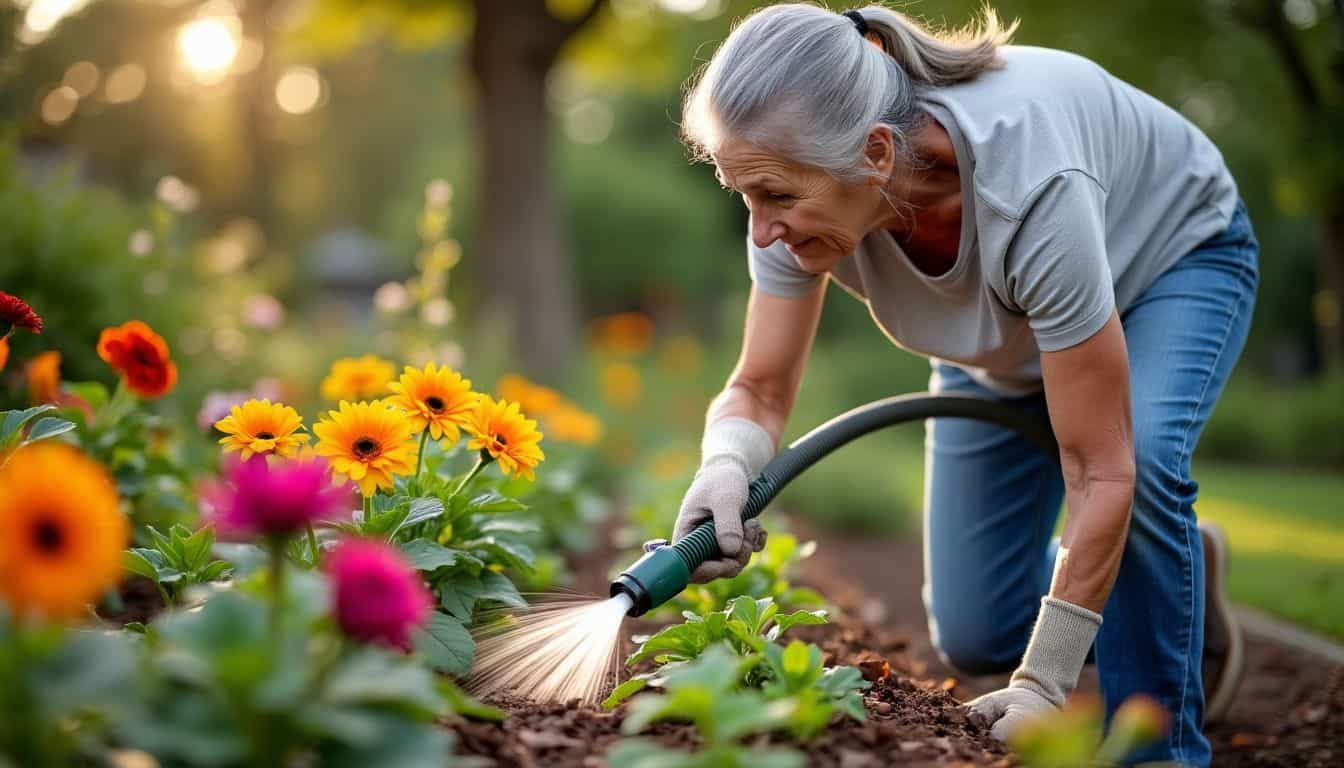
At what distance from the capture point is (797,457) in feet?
7.61

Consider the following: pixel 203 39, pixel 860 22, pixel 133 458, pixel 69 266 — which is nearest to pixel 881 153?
pixel 860 22

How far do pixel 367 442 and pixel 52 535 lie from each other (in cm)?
81

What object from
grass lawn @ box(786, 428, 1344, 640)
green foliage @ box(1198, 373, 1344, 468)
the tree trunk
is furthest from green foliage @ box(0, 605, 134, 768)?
green foliage @ box(1198, 373, 1344, 468)

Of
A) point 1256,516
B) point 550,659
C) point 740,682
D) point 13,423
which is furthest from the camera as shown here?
point 1256,516

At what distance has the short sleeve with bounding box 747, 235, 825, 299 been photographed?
2525 mm

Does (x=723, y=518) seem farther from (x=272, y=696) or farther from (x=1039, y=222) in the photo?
(x=272, y=696)

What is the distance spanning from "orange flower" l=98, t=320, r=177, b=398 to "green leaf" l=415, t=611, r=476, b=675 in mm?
954

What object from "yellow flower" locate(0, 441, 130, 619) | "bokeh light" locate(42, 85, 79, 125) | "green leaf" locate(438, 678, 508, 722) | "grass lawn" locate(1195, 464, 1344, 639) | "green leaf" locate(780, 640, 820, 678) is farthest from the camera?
"bokeh light" locate(42, 85, 79, 125)

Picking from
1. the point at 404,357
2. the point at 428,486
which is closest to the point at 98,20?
the point at 404,357

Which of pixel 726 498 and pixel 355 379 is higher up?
pixel 355 379

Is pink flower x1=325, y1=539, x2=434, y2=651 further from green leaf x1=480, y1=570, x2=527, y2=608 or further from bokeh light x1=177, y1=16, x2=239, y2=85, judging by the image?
bokeh light x1=177, y1=16, x2=239, y2=85

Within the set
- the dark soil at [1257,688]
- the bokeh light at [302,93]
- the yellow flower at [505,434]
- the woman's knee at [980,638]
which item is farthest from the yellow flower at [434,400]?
the bokeh light at [302,93]

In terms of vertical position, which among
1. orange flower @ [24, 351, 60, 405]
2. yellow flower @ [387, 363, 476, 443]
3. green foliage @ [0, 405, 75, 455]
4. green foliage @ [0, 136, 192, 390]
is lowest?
yellow flower @ [387, 363, 476, 443]

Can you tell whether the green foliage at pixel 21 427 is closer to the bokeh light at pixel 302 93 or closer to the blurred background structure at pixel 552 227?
the blurred background structure at pixel 552 227
